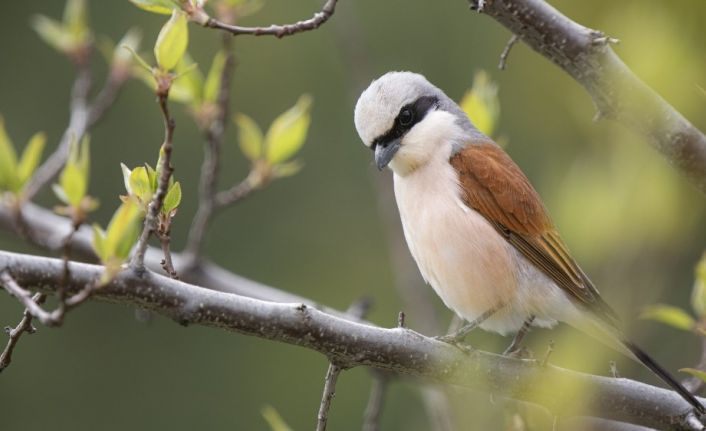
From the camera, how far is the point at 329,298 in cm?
779

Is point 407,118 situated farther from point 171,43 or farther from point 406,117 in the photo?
point 171,43

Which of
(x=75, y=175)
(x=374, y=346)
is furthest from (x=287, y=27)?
(x=374, y=346)

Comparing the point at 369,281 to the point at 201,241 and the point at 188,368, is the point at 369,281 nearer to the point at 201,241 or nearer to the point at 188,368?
the point at 188,368

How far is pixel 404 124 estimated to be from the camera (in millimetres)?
3945

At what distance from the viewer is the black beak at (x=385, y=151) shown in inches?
147

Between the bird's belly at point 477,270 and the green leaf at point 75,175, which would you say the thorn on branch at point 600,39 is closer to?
the bird's belly at point 477,270

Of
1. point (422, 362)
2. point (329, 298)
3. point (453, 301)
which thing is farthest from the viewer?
point (329, 298)

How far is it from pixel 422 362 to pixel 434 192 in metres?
1.25

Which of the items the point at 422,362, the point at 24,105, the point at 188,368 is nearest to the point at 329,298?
the point at 188,368

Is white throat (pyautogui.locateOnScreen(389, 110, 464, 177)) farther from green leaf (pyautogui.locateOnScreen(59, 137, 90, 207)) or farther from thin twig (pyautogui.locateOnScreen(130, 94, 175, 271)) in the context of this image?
green leaf (pyautogui.locateOnScreen(59, 137, 90, 207))

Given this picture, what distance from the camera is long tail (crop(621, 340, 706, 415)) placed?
2754 mm

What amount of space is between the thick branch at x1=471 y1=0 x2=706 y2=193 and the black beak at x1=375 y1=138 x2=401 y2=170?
1.02 meters

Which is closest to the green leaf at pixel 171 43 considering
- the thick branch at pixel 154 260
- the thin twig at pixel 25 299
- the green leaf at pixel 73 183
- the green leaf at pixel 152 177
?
the green leaf at pixel 152 177

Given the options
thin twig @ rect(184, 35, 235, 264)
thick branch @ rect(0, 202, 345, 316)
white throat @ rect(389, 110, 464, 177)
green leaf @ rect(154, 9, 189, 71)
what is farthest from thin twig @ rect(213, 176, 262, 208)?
green leaf @ rect(154, 9, 189, 71)
